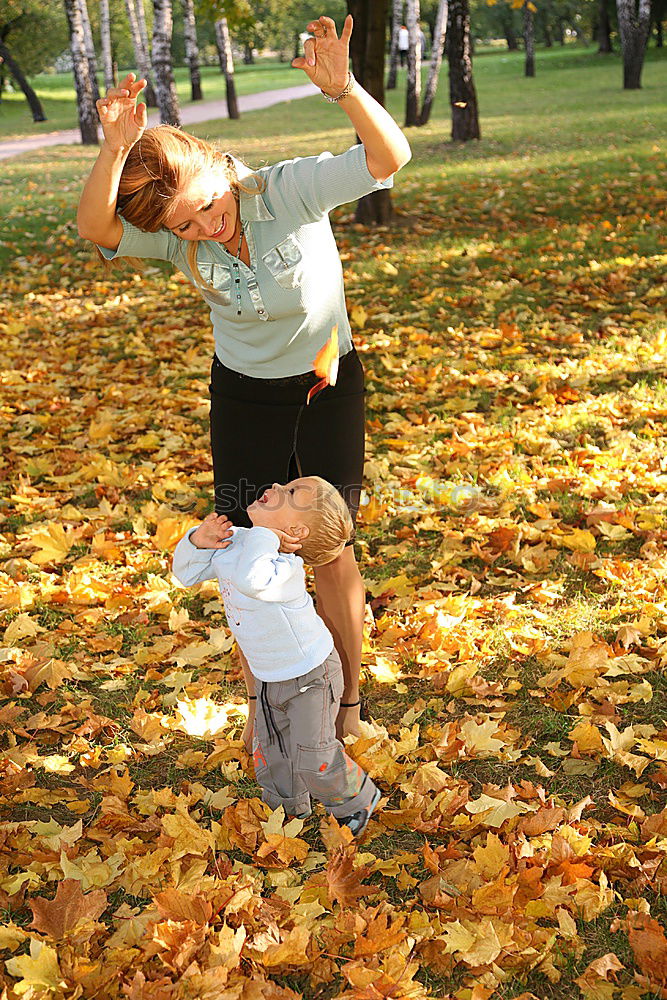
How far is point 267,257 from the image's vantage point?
2.62 meters

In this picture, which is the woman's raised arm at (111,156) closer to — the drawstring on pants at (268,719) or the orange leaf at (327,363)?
the orange leaf at (327,363)

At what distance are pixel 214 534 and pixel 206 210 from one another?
3.00ft

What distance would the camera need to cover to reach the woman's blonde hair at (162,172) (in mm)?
2410

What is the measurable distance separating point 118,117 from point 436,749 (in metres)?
2.22

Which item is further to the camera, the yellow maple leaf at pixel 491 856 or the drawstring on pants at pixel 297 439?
the drawstring on pants at pixel 297 439

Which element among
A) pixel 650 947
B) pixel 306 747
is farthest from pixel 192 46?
pixel 650 947

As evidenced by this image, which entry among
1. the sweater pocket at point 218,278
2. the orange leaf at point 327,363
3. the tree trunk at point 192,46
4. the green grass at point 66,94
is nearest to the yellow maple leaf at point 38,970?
the orange leaf at point 327,363

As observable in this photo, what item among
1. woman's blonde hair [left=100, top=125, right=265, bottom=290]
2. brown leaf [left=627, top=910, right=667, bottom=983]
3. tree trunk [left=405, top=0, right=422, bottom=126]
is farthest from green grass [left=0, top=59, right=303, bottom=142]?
brown leaf [left=627, top=910, right=667, bottom=983]

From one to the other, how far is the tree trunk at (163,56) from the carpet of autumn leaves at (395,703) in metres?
13.5

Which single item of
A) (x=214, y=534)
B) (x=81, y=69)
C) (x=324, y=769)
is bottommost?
(x=324, y=769)

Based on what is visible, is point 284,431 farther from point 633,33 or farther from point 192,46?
point 192,46

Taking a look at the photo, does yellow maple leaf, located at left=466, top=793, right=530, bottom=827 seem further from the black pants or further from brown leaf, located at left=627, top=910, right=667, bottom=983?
the black pants

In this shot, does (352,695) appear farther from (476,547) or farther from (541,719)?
(476,547)

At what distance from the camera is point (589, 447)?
529 centimetres
